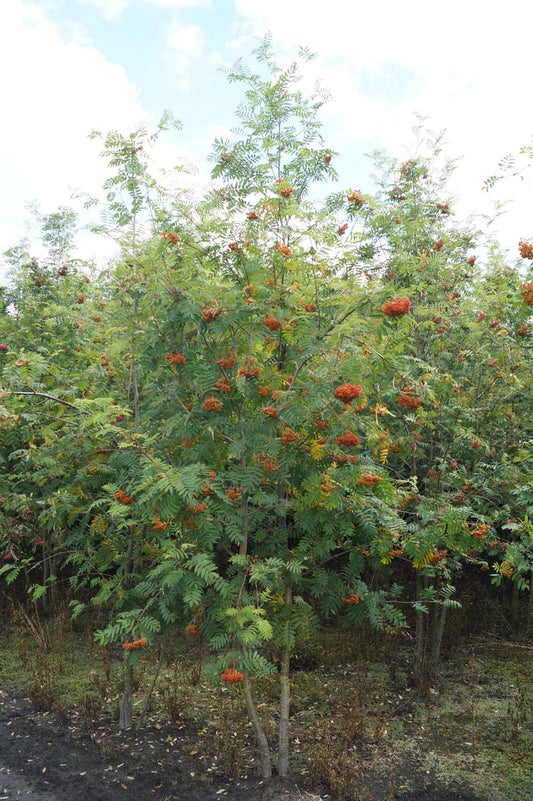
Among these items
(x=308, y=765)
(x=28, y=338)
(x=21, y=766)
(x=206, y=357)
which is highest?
(x=28, y=338)

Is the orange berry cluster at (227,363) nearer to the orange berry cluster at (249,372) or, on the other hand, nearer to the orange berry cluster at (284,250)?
the orange berry cluster at (249,372)

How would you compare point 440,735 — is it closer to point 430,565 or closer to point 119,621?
point 430,565

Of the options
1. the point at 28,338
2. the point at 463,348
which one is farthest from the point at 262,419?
the point at 28,338

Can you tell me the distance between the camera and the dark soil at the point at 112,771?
13.6 feet

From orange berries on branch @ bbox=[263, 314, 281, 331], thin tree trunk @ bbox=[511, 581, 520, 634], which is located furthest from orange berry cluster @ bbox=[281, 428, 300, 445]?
thin tree trunk @ bbox=[511, 581, 520, 634]

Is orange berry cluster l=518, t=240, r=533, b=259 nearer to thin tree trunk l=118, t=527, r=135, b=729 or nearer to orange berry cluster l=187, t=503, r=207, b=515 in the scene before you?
orange berry cluster l=187, t=503, r=207, b=515

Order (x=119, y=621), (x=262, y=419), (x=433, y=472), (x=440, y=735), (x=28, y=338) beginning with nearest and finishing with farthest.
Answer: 1. (x=262, y=419)
2. (x=119, y=621)
3. (x=440, y=735)
4. (x=433, y=472)
5. (x=28, y=338)

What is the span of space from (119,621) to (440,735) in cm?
295

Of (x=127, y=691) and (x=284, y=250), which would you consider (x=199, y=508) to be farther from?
(x=127, y=691)

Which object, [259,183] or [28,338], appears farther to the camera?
[28,338]

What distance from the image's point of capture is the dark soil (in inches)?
164

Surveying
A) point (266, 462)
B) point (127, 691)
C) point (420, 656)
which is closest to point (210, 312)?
point (266, 462)

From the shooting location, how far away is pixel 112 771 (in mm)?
4484

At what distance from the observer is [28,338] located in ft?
24.9
